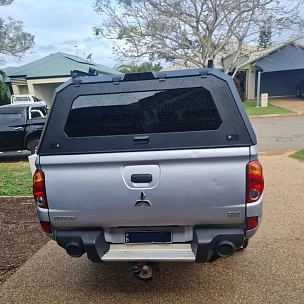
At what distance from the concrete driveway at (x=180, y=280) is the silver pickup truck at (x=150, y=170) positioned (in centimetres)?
50

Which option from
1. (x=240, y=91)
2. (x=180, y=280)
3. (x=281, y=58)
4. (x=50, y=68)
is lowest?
(x=240, y=91)

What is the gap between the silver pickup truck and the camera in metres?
2.33

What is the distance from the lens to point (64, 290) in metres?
2.98

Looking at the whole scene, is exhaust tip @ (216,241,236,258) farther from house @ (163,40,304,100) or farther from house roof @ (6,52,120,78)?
house roof @ (6,52,120,78)

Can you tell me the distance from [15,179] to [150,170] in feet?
19.0

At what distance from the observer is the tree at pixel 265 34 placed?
1841 centimetres

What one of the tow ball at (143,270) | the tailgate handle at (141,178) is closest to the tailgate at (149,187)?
the tailgate handle at (141,178)

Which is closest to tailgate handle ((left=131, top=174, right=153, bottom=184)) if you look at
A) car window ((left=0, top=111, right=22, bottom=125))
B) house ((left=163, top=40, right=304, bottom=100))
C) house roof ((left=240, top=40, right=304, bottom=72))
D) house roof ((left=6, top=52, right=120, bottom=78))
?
car window ((left=0, top=111, right=22, bottom=125))

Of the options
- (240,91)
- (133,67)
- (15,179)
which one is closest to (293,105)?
(240,91)

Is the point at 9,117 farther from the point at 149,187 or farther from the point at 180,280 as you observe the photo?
the point at 149,187

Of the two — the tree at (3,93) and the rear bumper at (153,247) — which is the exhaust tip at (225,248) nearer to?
the rear bumper at (153,247)

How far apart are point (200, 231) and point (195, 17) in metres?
18.0

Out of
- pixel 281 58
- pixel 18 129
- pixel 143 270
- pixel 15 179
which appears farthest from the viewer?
pixel 281 58

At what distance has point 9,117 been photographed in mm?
9273
